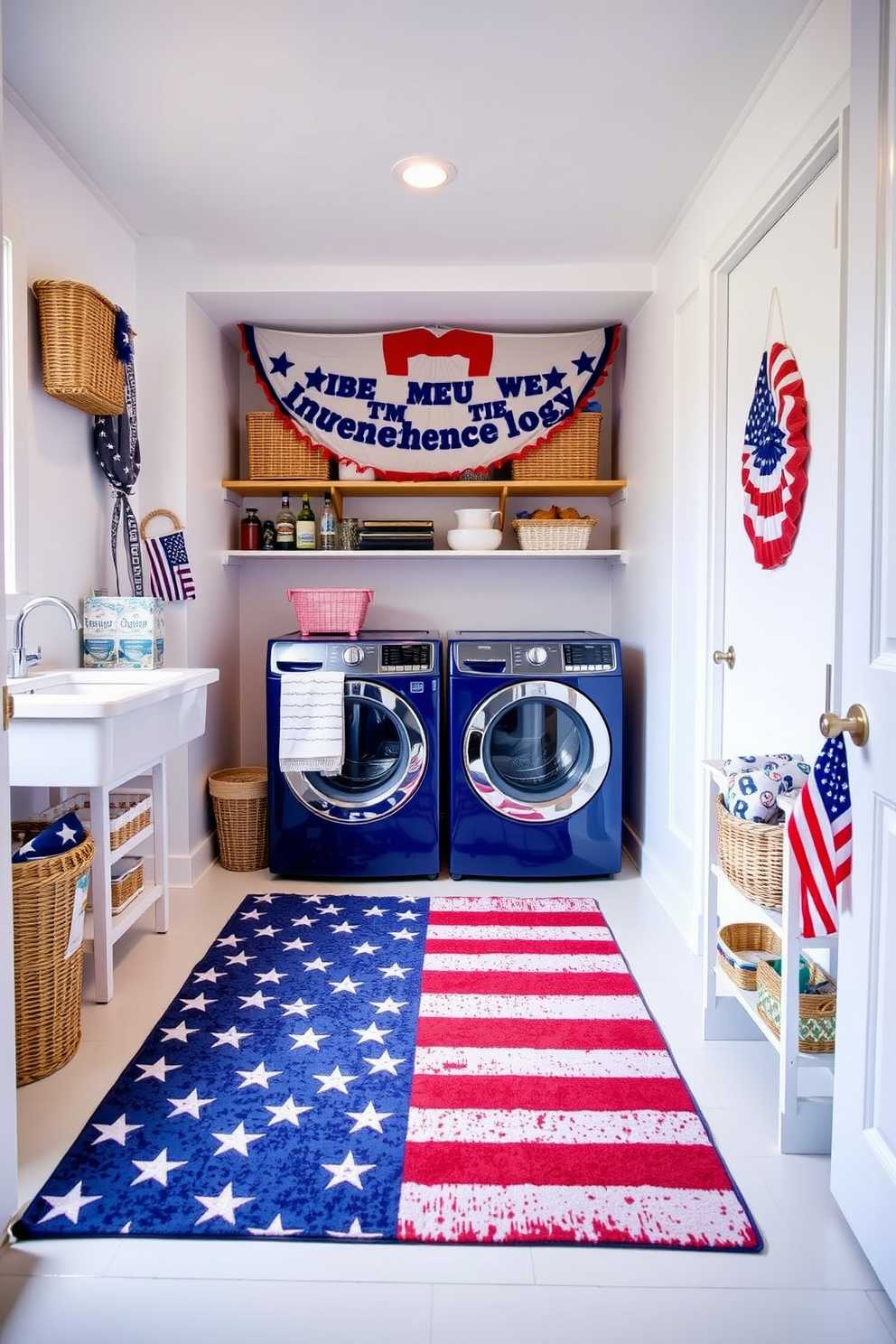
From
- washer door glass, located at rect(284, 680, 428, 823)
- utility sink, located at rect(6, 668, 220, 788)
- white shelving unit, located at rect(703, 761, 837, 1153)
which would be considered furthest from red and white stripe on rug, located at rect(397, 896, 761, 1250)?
utility sink, located at rect(6, 668, 220, 788)

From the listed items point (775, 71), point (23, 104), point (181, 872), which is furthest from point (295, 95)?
point (181, 872)

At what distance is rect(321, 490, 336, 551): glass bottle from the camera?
3.61m

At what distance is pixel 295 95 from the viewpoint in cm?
209

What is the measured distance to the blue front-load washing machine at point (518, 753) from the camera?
3158mm

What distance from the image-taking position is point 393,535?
363 centimetres

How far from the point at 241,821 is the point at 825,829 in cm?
240

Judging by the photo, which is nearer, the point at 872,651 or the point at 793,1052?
the point at 872,651

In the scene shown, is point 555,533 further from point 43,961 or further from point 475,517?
point 43,961

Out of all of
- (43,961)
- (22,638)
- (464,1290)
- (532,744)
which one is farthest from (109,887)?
(532,744)

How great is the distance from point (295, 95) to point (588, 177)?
0.90 metres

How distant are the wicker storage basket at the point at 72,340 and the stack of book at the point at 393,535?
52.3 inches

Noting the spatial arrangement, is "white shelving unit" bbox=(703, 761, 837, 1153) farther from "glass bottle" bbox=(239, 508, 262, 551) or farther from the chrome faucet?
"glass bottle" bbox=(239, 508, 262, 551)

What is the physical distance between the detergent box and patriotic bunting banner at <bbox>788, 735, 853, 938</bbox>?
6.63ft

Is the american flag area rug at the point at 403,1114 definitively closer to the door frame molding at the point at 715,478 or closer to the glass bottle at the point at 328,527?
the door frame molding at the point at 715,478
